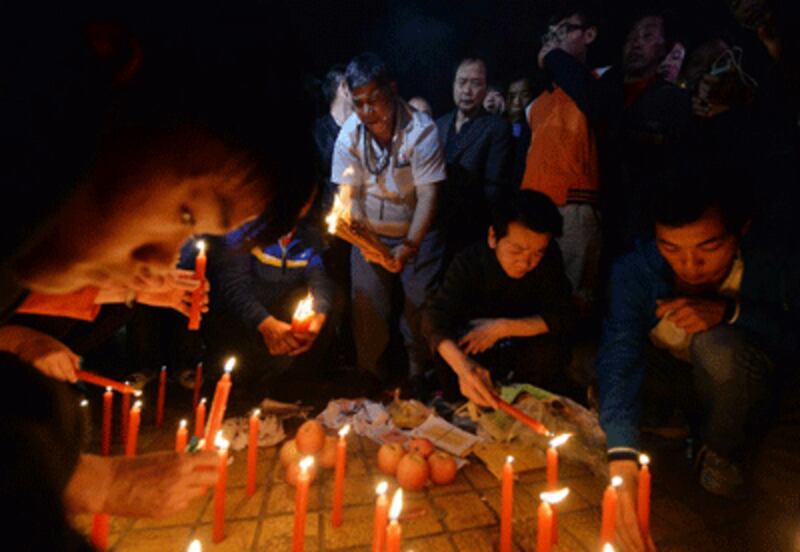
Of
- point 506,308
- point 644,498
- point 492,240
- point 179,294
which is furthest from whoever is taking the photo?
point 506,308

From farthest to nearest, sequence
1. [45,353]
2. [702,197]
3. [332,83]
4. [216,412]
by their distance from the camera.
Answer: [332,83] → [702,197] → [45,353] → [216,412]

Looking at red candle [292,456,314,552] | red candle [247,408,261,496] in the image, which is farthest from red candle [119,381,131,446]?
red candle [292,456,314,552]

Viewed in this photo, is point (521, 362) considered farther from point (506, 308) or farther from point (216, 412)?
point (216, 412)

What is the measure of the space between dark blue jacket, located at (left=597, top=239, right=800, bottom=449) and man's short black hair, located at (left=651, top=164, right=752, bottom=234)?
0.30 m

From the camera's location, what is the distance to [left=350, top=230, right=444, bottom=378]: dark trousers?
4.79 meters

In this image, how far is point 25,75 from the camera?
0.68 m

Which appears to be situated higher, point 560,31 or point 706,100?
point 560,31

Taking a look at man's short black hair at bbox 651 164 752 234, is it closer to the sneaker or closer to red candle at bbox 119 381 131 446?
the sneaker

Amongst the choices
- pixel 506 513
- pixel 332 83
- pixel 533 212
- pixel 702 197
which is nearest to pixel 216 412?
pixel 506 513

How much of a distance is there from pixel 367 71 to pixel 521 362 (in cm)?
296

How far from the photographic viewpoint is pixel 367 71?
439 cm

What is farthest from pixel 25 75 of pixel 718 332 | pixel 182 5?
pixel 718 332

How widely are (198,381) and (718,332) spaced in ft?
11.6

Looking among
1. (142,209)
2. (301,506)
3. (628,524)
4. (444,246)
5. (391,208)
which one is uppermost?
(142,209)
